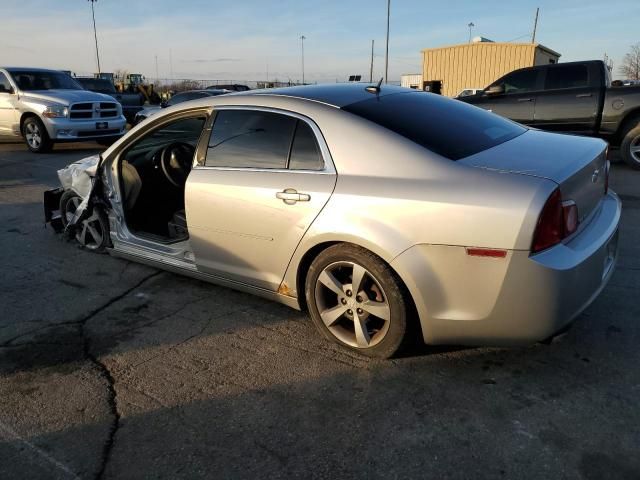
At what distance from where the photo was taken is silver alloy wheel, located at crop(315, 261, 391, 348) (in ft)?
9.62

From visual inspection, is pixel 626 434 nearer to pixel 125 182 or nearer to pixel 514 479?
pixel 514 479

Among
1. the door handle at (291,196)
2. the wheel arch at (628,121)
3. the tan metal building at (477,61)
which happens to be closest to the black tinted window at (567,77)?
the wheel arch at (628,121)

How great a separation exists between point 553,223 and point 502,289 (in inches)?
15.4

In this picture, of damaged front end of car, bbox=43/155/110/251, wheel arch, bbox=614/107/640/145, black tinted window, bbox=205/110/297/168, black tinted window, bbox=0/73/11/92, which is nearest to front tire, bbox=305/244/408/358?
black tinted window, bbox=205/110/297/168

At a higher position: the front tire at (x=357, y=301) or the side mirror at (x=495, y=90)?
the side mirror at (x=495, y=90)

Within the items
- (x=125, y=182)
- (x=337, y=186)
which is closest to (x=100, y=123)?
(x=125, y=182)

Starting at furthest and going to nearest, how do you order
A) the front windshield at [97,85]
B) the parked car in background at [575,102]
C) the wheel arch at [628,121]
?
the front windshield at [97,85], the parked car in background at [575,102], the wheel arch at [628,121]

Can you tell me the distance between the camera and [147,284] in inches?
171

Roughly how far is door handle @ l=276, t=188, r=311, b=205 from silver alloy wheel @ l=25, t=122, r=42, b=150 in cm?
1048

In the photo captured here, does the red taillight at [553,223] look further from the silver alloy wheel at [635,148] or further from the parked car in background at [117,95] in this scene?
the parked car in background at [117,95]

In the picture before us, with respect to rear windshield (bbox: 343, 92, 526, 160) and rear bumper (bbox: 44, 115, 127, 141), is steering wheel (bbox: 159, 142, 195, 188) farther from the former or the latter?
rear bumper (bbox: 44, 115, 127, 141)

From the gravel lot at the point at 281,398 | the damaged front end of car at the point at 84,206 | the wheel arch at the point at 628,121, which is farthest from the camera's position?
the wheel arch at the point at 628,121

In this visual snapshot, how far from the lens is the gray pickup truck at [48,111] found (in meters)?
11.3

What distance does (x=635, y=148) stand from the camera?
8.95m
